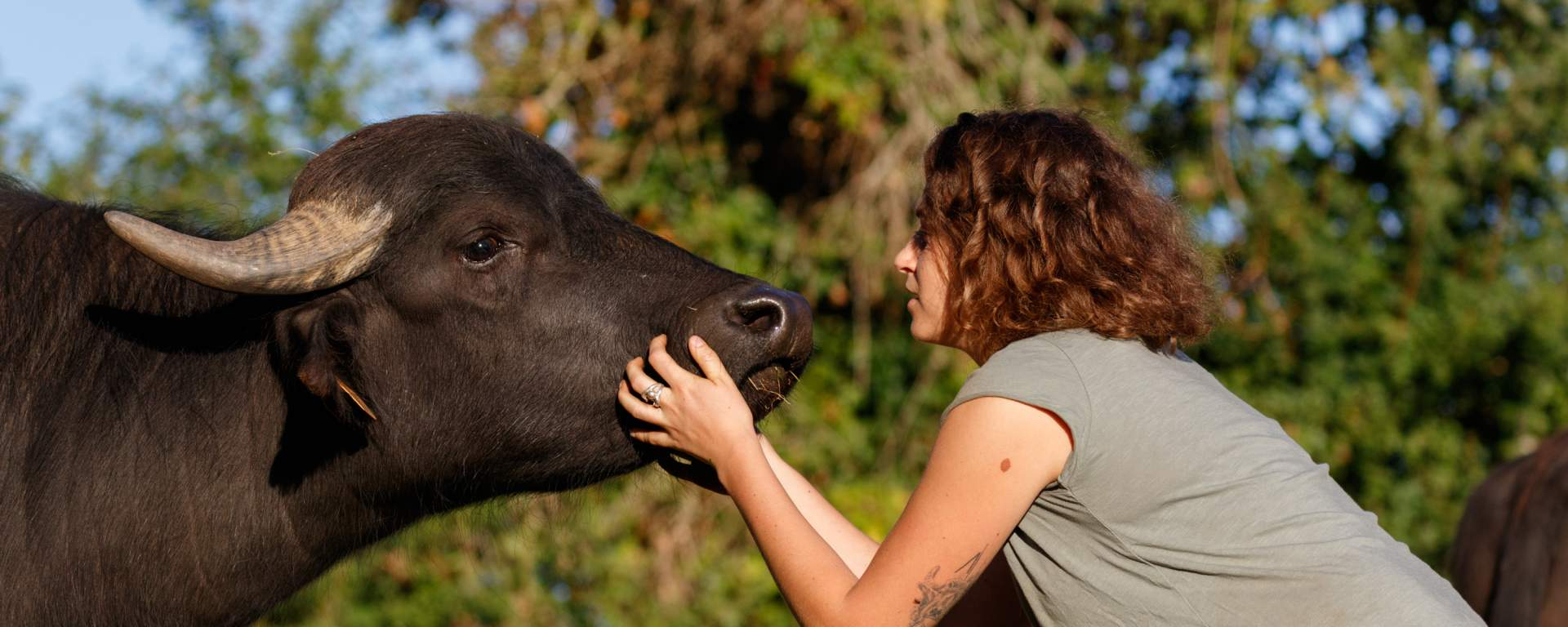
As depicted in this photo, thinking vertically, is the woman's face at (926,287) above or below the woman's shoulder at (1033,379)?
above

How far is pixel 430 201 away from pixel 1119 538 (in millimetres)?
1616

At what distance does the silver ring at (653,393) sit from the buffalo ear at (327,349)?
0.60m

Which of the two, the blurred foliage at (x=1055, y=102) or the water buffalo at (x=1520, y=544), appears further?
the blurred foliage at (x=1055, y=102)

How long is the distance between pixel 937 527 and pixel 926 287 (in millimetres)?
597

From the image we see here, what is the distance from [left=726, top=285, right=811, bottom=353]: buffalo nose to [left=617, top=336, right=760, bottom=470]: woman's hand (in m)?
0.11

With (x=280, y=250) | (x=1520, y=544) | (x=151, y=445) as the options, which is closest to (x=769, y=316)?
(x=280, y=250)

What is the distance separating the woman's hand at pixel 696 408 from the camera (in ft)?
9.48

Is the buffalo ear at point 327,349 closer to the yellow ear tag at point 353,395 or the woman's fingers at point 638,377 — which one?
the yellow ear tag at point 353,395

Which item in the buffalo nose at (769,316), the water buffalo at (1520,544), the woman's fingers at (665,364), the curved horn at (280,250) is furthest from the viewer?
the water buffalo at (1520,544)

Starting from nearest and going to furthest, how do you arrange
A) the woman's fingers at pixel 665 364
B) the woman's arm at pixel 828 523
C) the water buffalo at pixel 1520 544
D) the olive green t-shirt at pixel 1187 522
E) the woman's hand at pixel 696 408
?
the olive green t-shirt at pixel 1187 522, the woman's hand at pixel 696 408, the woman's fingers at pixel 665 364, the woman's arm at pixel 828 523, the water buffalo at pixel 1520 544

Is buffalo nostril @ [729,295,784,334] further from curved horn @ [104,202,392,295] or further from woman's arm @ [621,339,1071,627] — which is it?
curved horn @ [104,202,392,295]

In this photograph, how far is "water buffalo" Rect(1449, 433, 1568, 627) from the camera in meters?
4.64

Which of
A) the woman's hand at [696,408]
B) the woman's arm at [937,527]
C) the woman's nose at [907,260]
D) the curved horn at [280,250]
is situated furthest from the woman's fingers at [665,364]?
the curved horn at [280,250]

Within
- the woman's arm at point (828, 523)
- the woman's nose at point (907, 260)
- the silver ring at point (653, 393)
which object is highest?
the woman's nose at point (907, 260)
